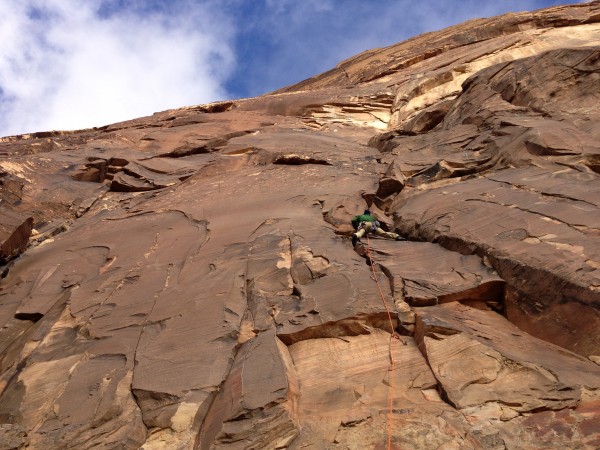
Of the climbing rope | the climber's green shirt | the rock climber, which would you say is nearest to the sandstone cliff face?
the climbing rope

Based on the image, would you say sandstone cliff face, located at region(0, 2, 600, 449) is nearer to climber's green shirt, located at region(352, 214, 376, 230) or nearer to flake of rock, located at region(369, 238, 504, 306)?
flake of rock, located at region(369, 238, 504, 306)

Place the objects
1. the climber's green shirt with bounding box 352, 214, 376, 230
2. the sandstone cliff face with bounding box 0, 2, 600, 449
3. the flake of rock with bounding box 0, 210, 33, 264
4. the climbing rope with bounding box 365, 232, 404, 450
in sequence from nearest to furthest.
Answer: the climbing rope with bounding box 365, 232, 404, 450 < the sandstone cliff face with bounding box 0, 2, 600, 449 < the climber's green shirt with bounding box 352, 214, 376, 230 < the flake of rock with bounding box 0, 210, 33, 264

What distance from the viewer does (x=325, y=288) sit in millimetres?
8461

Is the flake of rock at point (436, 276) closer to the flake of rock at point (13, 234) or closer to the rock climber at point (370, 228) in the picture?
the rock climber at point (370, 228)

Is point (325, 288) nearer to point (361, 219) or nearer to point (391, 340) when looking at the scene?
point (391, 340)

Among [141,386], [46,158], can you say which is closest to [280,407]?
[141,386]

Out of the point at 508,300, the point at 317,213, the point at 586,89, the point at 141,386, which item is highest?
the point at 586,89

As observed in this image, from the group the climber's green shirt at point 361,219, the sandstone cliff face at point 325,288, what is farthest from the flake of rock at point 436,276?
the climber's green shirt at point 361,219

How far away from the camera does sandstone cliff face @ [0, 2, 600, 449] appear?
641 cm

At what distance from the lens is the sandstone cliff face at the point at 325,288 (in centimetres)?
641

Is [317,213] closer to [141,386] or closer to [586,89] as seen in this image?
[141,386]

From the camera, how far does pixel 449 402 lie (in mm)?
6340

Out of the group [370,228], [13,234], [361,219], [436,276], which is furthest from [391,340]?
[13,234]

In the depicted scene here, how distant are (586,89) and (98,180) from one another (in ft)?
40.5
